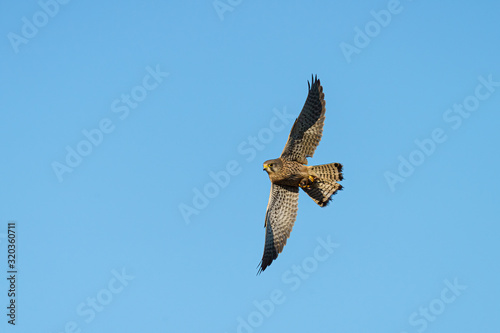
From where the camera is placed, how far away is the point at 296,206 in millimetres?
14867

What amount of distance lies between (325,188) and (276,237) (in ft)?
4.76

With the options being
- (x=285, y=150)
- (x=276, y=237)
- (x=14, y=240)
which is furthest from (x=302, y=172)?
(x=14, y=240)

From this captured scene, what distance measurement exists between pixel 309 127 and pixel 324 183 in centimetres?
118

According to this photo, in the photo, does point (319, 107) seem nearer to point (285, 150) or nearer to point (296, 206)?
point (285, 150)

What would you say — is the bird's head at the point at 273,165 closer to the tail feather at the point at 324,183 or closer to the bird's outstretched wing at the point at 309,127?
the bird's outstretched wing at the point at 309,127

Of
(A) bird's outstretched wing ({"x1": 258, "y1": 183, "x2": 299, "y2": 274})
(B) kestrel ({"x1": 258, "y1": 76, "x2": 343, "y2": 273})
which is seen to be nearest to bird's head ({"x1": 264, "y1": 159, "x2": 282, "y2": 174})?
(B) kestrel ({"x1": 258, "y1": 76, "x2": 343, "y2": 273})

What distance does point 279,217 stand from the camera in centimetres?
1493

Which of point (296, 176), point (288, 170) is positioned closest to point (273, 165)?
point (288, 170)

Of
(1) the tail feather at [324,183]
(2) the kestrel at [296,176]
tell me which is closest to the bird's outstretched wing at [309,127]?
(2) the kestrel at [296,176]

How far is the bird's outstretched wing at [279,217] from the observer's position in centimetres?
1470

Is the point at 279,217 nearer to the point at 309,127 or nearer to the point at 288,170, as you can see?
the point at 288,170

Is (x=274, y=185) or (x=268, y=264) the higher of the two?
(x=274, y=185)

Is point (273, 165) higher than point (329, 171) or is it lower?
higher

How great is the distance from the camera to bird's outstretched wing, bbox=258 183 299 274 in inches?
579
